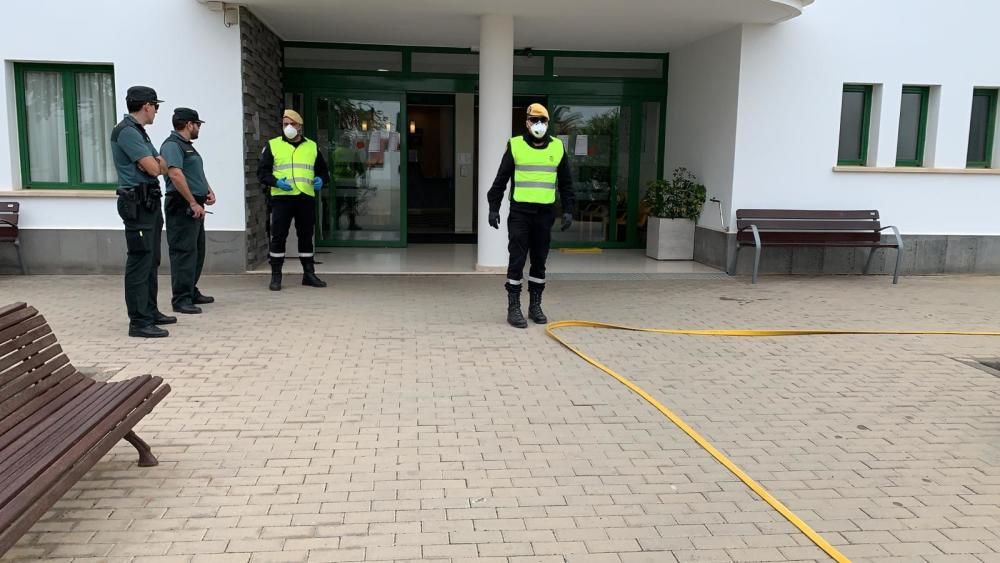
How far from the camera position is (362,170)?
12.6 meters

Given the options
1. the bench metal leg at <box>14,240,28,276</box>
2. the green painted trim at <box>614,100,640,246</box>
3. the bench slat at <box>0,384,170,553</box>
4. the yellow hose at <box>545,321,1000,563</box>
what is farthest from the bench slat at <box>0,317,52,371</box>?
the green painted trim at <box>614,100,640,246</box>

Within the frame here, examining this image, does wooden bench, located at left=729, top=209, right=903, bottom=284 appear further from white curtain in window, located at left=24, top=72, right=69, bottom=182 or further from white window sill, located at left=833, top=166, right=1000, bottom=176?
white curtain in window, located at left=24, top=72, right=69, bottom=182

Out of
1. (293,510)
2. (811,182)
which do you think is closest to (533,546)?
(293,510)

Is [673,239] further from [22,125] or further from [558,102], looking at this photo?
[22,125]

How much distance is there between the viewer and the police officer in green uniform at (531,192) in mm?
6891

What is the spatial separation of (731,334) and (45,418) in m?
5.46

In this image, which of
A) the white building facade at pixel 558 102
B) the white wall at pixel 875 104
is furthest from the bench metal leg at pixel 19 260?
the white wall at pixel 875 104

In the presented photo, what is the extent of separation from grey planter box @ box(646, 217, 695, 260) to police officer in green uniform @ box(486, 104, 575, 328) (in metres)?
4.83

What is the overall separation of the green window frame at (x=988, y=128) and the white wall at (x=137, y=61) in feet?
32.5

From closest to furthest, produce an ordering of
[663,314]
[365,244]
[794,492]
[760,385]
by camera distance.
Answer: [794,492]
[760,385]
[663,314]
[365,244]

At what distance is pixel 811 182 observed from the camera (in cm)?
1046

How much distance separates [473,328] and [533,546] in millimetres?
3927

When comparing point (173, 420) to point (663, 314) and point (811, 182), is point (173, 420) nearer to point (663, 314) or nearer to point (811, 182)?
point (663, 314)

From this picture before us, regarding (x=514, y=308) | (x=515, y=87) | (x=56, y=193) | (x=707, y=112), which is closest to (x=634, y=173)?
(x=707, y=112)
